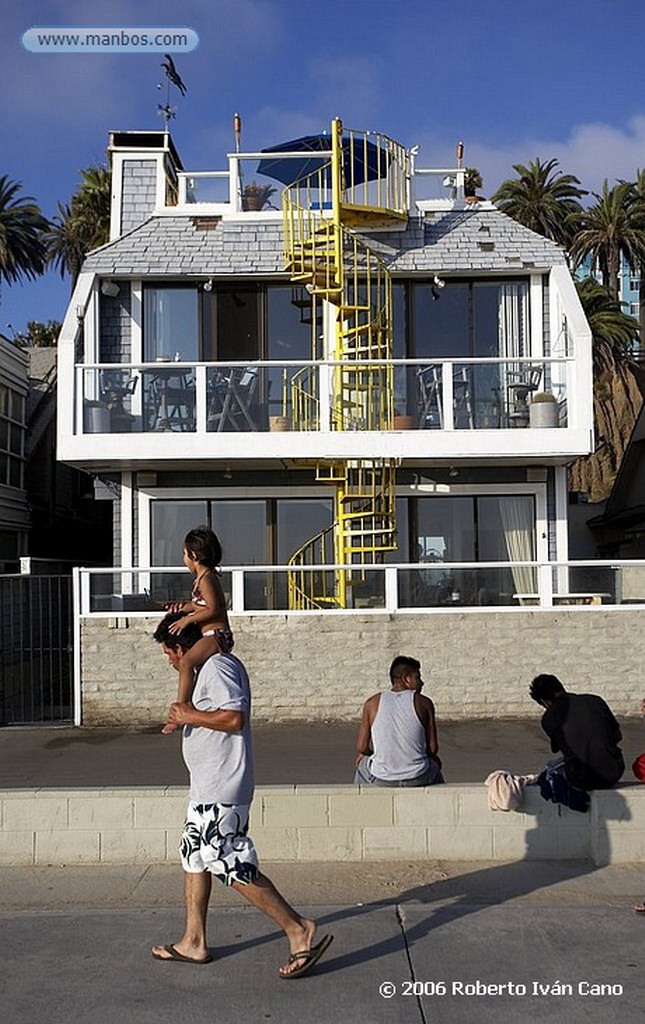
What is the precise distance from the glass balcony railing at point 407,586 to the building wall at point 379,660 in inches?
9.8

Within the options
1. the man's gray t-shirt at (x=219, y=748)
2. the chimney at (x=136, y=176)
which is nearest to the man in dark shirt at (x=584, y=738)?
the man's gray t-shirt at (x=219, y=748)

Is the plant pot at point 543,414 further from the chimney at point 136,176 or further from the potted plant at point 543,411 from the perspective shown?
the chimney at point 136,176

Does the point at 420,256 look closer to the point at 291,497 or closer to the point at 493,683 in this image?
the point at 291,497

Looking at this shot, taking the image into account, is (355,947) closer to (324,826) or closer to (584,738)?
(324,826)

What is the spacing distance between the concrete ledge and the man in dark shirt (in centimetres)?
14

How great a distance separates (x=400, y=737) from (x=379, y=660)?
21.8 feet

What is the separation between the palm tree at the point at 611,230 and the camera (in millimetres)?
40625

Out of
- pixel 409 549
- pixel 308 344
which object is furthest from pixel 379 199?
pixel 409 549

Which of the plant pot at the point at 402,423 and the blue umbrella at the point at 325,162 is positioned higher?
the blue umbrella at the point at 325,162

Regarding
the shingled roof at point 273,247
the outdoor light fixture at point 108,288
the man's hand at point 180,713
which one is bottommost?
the man's hand at point 180,713

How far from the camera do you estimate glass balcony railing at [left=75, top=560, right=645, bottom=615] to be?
47.9ft

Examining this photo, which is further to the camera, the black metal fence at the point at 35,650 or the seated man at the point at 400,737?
the black metal fence at the point at 35,650

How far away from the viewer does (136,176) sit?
63.9 feet

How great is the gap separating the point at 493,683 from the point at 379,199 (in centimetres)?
818
